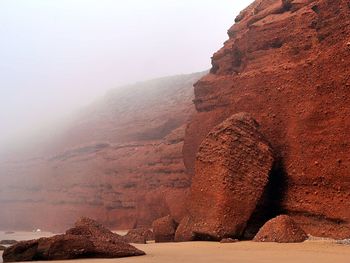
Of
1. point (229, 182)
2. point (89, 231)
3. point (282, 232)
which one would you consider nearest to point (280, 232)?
point (282, 232)

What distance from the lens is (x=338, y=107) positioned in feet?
32.1

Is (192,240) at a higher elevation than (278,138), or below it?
below

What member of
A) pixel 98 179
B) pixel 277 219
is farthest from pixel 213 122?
pixel 98 179

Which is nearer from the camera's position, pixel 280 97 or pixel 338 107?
pixel 338 107

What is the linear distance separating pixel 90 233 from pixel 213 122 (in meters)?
6.11

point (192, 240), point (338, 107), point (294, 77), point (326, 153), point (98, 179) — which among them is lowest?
point (98, 179)

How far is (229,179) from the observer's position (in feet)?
33.4

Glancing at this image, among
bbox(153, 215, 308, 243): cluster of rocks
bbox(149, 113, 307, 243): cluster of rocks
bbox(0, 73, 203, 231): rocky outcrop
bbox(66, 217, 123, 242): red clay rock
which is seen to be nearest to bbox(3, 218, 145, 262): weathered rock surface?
bbox(66, 217, 123, 242): red clay rock

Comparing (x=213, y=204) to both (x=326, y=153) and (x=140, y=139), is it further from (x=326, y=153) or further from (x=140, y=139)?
(x=140, y=139)

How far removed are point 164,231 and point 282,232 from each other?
204 inches

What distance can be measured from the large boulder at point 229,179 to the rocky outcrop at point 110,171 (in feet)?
15.8

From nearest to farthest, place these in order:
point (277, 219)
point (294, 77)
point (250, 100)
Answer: point (277, 219), point (294, 77), point (250, 100)

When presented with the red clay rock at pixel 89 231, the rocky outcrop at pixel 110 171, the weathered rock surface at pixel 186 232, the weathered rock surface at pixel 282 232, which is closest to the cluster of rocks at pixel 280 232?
the weathered rock surface at pixel 282 232

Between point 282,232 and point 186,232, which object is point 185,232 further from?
point 282,232
